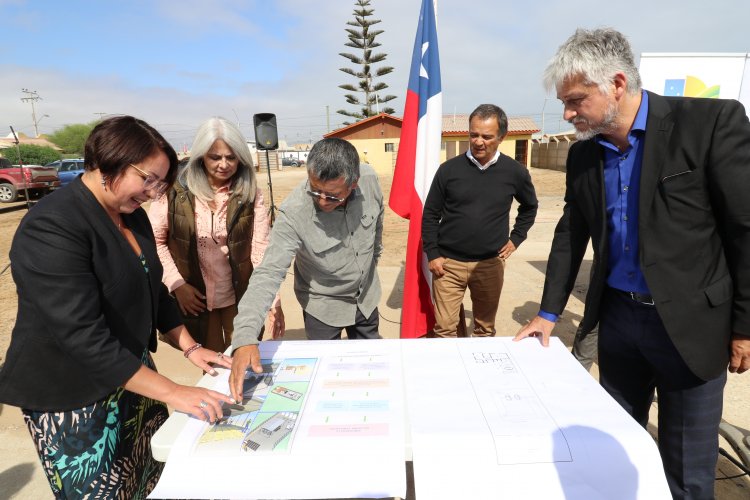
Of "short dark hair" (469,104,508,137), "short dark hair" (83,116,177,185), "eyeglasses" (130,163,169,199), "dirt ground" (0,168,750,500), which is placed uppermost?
"short dark hair" (469,104,508,137)

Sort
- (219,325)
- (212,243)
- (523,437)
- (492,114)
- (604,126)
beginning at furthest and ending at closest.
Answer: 1. (492,114)
2. (219,325)
3. (212,243)
4. (604,126)
5. (523,437)

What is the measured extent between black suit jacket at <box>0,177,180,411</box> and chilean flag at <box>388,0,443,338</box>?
1.93 meters

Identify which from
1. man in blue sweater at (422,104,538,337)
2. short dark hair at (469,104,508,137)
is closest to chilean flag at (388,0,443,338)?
man in blue sweater at (422,104,538,337)

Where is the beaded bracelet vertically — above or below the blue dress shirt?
below

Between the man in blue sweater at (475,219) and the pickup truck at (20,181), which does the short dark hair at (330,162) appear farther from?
the pickup truck at (20,181)

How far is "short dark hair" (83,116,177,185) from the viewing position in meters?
1.11

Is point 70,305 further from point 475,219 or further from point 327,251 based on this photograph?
point 475,219

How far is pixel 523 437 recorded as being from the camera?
1006mm

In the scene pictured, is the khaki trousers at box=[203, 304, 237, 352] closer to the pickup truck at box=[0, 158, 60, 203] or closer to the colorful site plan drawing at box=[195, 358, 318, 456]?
the colorful site plan drawing at box=[195, 358, 318, 456]

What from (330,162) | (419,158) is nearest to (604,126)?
(330,162)

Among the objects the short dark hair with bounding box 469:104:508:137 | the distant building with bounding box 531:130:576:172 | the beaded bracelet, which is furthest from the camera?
the distant building with bounding box 531:130:576:172

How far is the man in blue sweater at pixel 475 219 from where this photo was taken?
108 inches

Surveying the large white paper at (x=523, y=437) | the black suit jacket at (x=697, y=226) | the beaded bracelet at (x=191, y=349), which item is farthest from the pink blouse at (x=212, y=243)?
the black suit jacket at (x=697, y=226)

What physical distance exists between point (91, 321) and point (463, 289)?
90.5 inches
